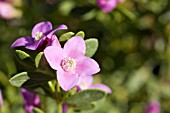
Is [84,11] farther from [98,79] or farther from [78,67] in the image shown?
[78,67]

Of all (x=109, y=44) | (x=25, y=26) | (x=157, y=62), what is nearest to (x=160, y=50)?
(x=157, y=62)

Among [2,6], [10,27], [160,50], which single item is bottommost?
[160,50]

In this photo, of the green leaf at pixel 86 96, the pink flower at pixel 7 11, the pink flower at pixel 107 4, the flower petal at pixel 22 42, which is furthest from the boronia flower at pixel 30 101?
the pink flower at pixel 7 11

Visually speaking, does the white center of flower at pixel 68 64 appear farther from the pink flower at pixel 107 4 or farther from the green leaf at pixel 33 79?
the pink flower at pixel 107 4

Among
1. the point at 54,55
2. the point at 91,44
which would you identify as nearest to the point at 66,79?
the point at 54,55

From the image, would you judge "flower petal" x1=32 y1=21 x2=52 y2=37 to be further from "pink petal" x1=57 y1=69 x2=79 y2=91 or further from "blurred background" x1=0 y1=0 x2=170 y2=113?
"blurred background" x1=0 y1=0 x2=170 y2=113
